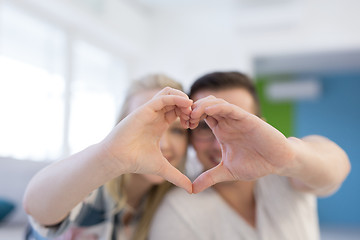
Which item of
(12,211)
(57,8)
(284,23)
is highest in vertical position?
(284,23)

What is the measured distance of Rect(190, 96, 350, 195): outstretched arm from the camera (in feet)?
2.07

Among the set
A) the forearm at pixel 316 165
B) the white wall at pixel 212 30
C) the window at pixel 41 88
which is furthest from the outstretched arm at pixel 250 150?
the white wall at pixel 212 30

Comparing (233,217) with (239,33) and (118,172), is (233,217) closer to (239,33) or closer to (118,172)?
(118,172)

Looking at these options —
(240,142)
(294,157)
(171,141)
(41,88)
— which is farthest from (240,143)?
(41,88)

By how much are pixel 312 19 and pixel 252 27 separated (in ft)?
1.82

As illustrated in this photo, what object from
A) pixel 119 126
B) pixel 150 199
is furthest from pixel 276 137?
pixel 150 199

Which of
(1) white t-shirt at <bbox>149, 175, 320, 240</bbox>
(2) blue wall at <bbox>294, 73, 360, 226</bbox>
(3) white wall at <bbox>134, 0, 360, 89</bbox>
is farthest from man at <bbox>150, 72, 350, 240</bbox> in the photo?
(2) blue wall at <bbox>294, 73, 360, 226</bbox>

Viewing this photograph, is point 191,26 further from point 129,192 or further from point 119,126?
point 119,126

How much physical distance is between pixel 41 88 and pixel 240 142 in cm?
214

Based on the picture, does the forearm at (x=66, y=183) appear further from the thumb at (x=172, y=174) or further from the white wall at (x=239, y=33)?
the white wall at (x=239, y=33)

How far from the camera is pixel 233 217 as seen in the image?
1.00 m

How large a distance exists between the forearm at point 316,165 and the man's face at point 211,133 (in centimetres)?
18

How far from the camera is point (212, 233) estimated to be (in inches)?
39.0

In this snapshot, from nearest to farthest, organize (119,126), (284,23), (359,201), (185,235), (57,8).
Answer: (119,126), (185,235), (57,8), (284,23), (359,201)
